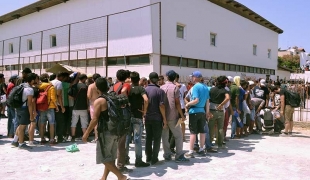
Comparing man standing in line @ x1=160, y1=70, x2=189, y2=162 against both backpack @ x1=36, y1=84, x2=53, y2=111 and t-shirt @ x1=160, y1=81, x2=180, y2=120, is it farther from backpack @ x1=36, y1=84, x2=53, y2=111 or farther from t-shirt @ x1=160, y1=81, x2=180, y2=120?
backpack @ x1=36, y1=84, x2=53, y2=111

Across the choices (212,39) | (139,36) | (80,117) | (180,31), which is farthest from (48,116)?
(212,39)

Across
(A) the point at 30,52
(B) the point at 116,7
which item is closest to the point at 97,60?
(B) the point at 116,7

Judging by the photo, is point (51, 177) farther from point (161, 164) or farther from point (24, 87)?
point (24, 87)

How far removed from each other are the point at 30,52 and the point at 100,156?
21.3 meters

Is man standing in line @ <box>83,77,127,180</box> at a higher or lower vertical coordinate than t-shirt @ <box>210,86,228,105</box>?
lower

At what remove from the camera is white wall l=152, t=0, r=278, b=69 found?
1549 cm

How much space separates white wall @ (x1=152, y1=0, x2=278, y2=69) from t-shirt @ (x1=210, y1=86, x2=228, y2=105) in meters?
8.28

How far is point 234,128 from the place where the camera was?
780cm

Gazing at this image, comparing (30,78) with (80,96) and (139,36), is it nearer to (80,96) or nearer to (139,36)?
(80,96)

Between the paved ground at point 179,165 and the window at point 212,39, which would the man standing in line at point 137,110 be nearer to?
the paved ground at point 179,165

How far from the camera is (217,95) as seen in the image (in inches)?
253

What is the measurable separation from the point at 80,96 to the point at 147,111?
2.55m

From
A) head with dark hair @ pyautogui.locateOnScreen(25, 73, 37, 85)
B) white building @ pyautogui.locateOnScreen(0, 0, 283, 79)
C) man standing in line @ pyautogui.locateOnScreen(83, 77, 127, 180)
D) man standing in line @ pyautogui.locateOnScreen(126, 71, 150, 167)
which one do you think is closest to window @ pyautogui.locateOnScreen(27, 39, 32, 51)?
white building @ pyautogui.locateOnScreen(0, 0, 283, 79)

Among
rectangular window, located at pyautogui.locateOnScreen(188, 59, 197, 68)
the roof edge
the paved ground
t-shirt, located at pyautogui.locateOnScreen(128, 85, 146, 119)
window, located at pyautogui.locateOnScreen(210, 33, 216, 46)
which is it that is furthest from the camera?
the roof edge
